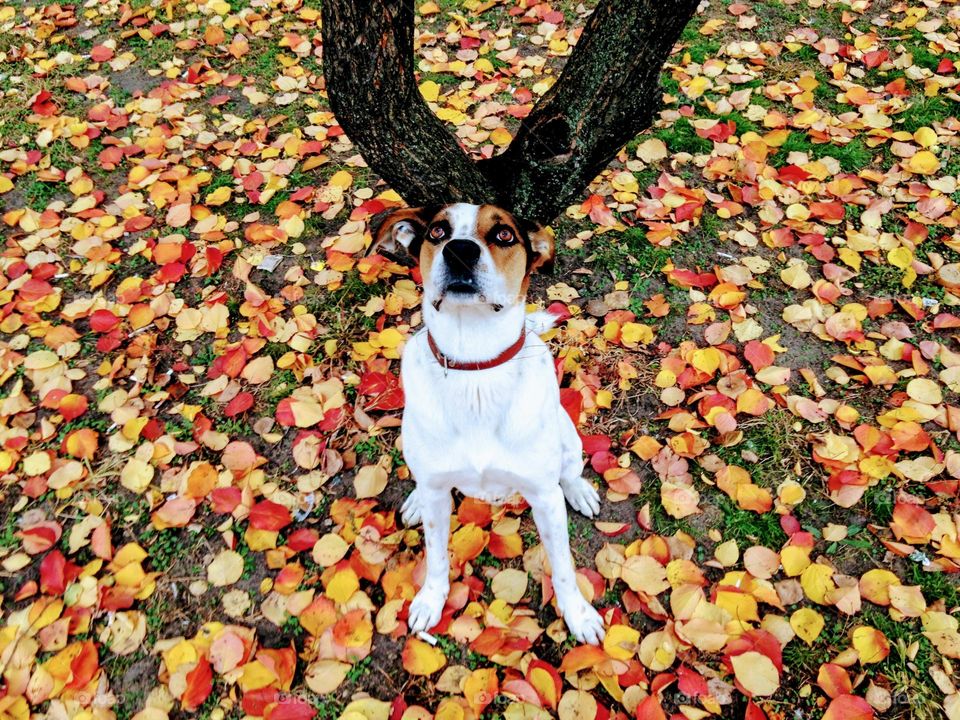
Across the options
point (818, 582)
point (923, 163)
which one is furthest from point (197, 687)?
point (923, 163)

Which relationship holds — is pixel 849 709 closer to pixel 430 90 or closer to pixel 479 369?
pixel 479 369

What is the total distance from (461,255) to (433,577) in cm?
172

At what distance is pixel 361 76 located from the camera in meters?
3.58

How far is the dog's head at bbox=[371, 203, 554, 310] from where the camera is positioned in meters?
2.45

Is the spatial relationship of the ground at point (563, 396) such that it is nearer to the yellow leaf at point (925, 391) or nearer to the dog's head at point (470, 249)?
the yellow leaf at point (925, 391)

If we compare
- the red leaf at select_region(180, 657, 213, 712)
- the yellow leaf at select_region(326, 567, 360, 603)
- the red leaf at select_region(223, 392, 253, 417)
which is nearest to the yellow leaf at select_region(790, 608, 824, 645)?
the yellow leaf at select_region(326, 567, 360, 603)

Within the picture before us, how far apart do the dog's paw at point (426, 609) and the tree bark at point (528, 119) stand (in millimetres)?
2354

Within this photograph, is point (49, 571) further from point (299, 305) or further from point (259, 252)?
point (259, 252)

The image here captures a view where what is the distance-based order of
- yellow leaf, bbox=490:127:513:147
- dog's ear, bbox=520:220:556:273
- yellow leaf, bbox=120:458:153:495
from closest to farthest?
1. dog's ear, bbox=520:220:556:273
2. yellow leaf, bbox=120:458:153:495
3. yellow leaf, bbox=490:127:513:147

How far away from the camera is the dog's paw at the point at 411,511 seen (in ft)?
12.0

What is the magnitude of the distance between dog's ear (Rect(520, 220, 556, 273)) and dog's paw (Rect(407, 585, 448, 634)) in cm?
169

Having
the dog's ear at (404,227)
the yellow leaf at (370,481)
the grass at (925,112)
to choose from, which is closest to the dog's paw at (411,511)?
the yellow leaf at (370,481)

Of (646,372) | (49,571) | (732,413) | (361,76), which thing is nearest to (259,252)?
(361,76)

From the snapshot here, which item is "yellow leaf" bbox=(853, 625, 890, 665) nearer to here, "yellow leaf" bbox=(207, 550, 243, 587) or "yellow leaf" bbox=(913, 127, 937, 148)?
"yellow leaf" bbox=(207, 550, 243, 587)
